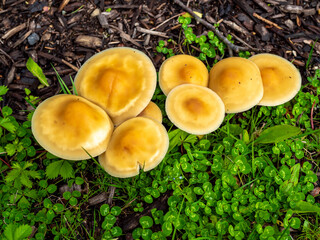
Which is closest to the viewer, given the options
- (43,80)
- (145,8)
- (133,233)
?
(133,233)

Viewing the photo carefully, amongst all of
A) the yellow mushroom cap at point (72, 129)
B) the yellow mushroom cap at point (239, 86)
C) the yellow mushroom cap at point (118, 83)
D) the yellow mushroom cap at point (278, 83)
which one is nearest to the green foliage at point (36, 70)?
the yellow mushroom cap at point (118, 83)

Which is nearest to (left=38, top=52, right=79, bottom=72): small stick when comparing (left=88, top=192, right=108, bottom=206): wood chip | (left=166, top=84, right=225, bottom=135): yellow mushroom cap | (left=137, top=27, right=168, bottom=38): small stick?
(left=137, top=27, right=168, bottom=38): small stick

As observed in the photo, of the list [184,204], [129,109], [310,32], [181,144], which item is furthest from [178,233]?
[310,32]

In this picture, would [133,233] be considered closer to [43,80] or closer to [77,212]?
[77,212]

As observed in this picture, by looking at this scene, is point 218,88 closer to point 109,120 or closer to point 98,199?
point 109,120

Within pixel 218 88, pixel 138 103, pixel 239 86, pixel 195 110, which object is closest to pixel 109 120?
pixel 138 103

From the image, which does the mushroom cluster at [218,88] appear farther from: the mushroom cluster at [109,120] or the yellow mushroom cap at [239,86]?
the mushroom cluster at [109,120]
